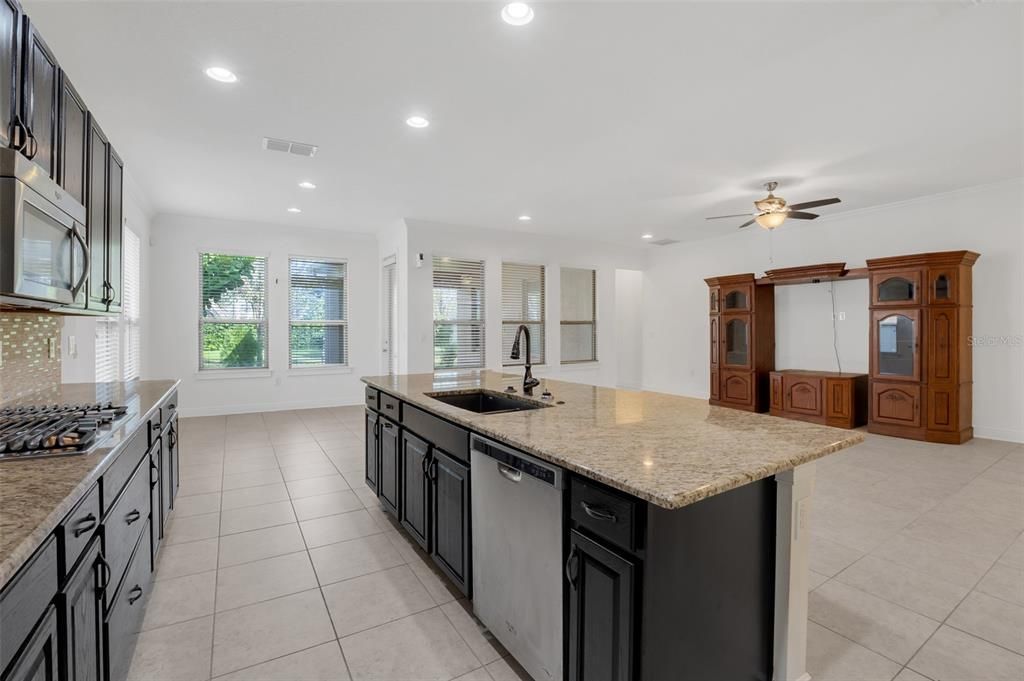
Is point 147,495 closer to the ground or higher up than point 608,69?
closer to the ground

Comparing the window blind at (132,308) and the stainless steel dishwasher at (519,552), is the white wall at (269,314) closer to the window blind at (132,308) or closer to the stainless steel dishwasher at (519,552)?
the window blind at (132,308)

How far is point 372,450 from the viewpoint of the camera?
3.22 metres

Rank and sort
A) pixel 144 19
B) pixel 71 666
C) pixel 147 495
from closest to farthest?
pixel 71 666 < pixel 147 495 < pixel 144 19

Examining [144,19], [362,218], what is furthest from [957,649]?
[362,218]

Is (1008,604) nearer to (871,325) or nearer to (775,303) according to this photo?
(871,325)

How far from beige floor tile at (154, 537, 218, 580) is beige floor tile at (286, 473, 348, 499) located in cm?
80

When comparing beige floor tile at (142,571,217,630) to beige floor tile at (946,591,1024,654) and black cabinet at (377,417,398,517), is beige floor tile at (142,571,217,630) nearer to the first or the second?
black cabinet at (377,417,398,517)

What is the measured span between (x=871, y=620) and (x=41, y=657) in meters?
2.78

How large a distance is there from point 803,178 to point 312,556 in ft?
17.1

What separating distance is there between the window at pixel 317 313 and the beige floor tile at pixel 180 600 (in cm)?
499

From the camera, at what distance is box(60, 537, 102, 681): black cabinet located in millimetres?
1088

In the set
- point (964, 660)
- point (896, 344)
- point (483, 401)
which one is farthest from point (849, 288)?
point (483, 401)

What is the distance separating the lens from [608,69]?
2725mm

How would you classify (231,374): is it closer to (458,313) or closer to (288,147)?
(458,313)
